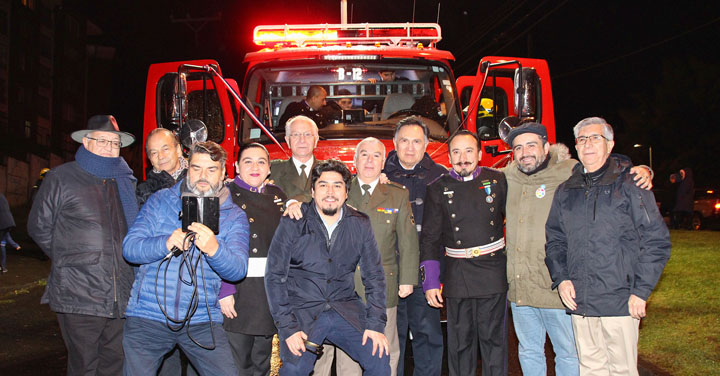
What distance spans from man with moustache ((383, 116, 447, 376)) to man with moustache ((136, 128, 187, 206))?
5.82 ft

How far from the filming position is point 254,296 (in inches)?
189

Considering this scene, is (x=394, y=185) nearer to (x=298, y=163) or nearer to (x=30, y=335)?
(x=298, y=163)

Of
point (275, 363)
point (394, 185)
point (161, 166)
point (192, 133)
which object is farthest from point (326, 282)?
point (192, 133)

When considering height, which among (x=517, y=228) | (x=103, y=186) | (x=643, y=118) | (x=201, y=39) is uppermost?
(x=201, y=39)

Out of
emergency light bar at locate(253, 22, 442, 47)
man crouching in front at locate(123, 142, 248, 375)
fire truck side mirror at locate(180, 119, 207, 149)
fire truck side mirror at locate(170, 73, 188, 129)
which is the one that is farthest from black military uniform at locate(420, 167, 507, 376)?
emergency light bar at locate(253, 22, 442, 47)

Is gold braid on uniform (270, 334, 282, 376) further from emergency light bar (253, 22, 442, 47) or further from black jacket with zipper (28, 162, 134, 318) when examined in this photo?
emergency light bar (253, 22, 442, 47)

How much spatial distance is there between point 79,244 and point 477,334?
3.08m

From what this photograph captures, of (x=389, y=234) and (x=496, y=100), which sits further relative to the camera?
(x=496, y=100)

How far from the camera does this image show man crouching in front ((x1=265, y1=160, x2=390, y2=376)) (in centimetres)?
445

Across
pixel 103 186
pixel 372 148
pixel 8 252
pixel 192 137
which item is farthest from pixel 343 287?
pixel 8 252

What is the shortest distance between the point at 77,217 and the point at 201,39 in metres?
42.1

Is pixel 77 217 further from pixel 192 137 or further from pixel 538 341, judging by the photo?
pixel 538 341

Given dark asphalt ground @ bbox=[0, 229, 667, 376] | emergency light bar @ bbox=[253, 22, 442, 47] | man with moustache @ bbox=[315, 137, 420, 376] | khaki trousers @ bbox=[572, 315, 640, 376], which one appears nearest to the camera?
khaki trousers @ bbox=[572, 315, 640, 376]

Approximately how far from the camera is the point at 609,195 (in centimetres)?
455
